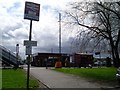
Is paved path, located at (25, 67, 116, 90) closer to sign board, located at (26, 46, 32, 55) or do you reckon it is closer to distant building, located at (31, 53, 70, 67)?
sign board, located at (26, 46, 32, 55)

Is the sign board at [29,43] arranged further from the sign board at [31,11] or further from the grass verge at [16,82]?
the grass verge at [16,82]

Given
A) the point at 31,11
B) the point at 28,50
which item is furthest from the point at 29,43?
the point at 31,11

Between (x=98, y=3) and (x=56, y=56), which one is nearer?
(x=98, y=3)

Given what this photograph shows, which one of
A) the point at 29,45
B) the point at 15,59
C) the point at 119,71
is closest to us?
the point at 29,45

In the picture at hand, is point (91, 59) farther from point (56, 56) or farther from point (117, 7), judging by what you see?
point (117, 7)

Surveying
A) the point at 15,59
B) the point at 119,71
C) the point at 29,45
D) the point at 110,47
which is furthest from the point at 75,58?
the point at 29,45

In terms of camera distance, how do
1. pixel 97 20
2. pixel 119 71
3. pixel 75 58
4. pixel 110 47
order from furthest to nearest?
pixel 75 58 < pixel 110 47 < pixel 97 20 < pixel 119 71

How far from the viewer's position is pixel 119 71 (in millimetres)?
20547

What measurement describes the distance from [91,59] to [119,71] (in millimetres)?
61400

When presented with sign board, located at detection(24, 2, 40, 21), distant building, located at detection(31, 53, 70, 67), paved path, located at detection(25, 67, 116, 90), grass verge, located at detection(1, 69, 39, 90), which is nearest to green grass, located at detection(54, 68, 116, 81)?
paved path, located at detection(25, 67, 116, 90)

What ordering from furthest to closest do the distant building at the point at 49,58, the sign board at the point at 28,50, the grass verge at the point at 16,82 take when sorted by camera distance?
the distant building at the point at 49,58 → the grass verge at the point at 16,82 → the sign board at the point at 28,50

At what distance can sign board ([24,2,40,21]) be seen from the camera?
47.2 ft

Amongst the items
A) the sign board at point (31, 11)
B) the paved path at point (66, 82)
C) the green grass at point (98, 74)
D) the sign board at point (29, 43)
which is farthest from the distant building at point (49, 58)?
the sign board at point (31, 11)

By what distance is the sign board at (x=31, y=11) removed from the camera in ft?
47.2
